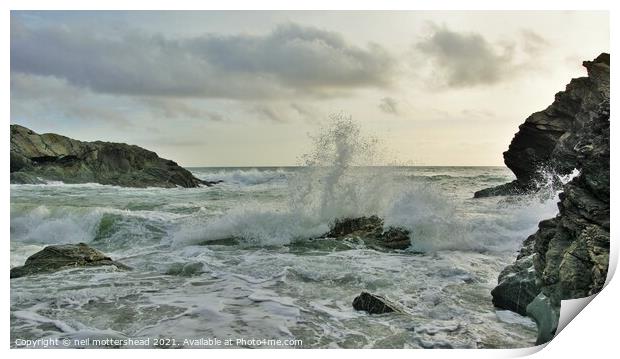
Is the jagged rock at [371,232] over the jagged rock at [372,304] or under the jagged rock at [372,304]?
over

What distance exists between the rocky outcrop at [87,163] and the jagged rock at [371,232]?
4.17 m

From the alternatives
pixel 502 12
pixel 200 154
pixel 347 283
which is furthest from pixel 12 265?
pixel 502 12

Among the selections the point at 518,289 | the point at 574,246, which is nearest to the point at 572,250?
the point at 574,246

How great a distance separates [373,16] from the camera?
561 cm

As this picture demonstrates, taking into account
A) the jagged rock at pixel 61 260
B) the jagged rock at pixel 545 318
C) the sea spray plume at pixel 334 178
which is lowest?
the jagged rock at pixel 545 318

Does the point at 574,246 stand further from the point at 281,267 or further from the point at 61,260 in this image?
the point at 61,260

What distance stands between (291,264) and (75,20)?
3859 millimetres

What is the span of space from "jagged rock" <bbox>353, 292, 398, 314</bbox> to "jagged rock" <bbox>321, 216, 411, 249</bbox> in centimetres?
240

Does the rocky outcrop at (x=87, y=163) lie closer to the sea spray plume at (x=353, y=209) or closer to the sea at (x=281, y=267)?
the sea at (x=281, y=267)

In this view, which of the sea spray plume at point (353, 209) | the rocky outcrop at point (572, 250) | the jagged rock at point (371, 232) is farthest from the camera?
the sea spray plume at point (353, 209)

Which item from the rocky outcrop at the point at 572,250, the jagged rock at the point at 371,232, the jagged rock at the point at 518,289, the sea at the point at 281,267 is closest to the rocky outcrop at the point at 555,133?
the rocky outcrop at the point at 572,250

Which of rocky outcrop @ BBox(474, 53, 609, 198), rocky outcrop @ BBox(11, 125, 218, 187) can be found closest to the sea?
rocky outcrop @ BBox(11, 125, 218, 187)

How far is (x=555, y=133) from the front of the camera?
1077 cm

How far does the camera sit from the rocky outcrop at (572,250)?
440 centimetres
